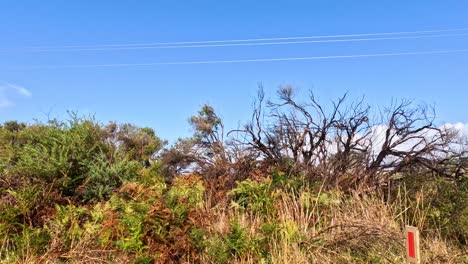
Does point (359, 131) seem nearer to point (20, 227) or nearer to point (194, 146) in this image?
point (194, 146)

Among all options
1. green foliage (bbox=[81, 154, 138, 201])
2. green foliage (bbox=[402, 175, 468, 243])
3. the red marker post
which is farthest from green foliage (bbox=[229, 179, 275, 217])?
the red marker post

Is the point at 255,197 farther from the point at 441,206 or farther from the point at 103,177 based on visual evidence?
the point at 441,206

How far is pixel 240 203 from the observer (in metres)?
6.95

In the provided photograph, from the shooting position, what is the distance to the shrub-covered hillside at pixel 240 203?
536 cm

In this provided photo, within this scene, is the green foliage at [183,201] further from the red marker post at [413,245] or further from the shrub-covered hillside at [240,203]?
the red marker post at [413,245]

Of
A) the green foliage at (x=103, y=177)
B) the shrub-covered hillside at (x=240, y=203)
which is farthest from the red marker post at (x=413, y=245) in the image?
the green foliage at (x=103, y=177)

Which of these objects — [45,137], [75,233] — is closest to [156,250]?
[75,233]

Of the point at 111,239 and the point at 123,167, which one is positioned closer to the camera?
the point at 111,239

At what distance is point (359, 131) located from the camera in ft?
32.4

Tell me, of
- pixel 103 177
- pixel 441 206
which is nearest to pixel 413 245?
pixel 441 206

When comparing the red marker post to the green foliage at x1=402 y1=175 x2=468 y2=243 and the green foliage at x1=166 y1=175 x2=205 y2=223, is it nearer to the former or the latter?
the green foliage at x1=402 y1=175 x2=468 y2=243

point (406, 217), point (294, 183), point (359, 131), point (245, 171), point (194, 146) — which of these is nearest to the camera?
point (406, 217)

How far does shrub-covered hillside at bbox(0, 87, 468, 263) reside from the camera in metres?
5.36

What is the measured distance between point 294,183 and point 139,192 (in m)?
2.64
